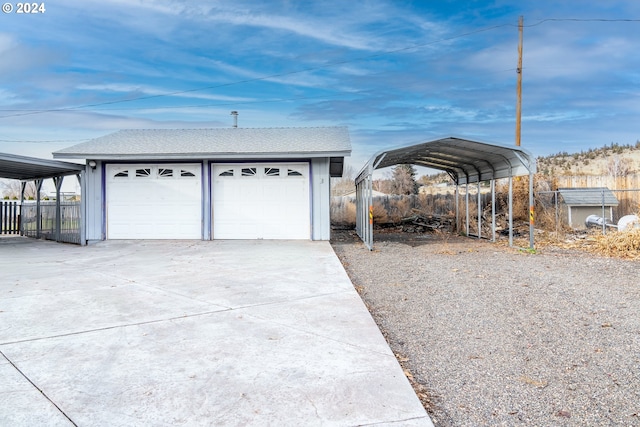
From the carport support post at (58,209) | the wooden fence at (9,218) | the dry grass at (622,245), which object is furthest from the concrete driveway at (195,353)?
the wooden fence at (9,218)

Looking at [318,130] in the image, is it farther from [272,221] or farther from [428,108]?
[428,108]

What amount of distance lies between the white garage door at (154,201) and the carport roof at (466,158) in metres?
5.29

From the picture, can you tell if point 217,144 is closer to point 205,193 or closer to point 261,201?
point 205,193

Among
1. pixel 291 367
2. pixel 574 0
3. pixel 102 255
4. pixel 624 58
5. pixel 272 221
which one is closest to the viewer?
pixel 291 367

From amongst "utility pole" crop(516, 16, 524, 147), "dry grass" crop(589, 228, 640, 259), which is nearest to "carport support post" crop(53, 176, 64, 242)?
"dry grass" crop(589, 228, 640, 259)

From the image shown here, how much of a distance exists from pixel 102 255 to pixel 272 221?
476 centimetres

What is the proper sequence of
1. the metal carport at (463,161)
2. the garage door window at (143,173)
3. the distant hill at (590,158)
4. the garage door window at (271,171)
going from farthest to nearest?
Result: the distant hill at (590,158), the garage door window at (143,173), the garage door window at (271,171), the metal carport at (463,161)

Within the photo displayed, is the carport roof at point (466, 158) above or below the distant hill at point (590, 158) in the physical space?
below

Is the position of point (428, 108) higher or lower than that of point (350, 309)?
higher

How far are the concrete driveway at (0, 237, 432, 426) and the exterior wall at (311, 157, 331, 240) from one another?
18.5 ft

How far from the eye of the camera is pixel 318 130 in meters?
16.3

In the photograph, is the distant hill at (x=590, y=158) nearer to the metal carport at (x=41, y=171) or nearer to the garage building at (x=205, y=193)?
the garage building at (x=205, y=193)

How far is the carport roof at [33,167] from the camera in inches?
455

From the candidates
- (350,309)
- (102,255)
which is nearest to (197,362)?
(350,309)
